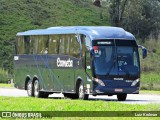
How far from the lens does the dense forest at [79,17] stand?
301 ft

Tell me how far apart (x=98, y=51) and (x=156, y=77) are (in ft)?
87.2

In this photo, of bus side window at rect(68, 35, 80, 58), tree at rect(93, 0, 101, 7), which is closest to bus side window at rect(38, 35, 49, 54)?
bus side window at rect(68, 35, 80, 58)

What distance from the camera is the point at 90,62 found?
108 ft

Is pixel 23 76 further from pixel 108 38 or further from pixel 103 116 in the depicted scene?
pixel 103 116

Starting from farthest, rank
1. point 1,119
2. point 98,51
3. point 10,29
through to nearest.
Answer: point 10,29, point 98,51, point 1,119

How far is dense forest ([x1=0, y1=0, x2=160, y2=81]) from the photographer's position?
91.7 meters

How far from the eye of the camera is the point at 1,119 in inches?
752

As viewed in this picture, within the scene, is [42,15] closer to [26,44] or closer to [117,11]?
[117,11]

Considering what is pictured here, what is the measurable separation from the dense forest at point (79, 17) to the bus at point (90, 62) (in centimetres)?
4837

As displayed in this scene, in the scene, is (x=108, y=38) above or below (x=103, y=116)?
above

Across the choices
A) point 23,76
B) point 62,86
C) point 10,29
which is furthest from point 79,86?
point 10,29

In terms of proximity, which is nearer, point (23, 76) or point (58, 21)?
point (23, 76)

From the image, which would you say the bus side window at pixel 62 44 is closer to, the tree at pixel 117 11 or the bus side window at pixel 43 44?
the bus side window at pixel 43 44

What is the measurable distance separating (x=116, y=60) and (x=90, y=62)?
122 centimetres
